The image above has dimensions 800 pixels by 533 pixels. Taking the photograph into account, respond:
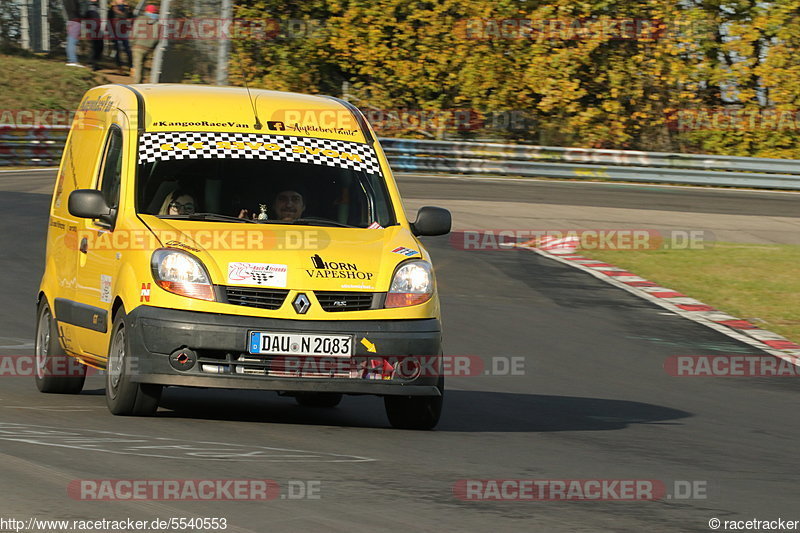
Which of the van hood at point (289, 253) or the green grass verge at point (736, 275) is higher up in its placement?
the van hood at point (289, 253)

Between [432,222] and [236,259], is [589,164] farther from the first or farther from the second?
[236,259]

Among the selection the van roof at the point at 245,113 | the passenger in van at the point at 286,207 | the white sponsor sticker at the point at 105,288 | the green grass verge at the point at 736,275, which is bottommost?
the green grass verge at the point at 736,275

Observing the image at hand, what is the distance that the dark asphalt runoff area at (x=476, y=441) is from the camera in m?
5.43

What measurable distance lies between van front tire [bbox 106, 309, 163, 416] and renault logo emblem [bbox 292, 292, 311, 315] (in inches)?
35.6

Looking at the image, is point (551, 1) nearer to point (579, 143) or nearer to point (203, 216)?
point (579, 143)

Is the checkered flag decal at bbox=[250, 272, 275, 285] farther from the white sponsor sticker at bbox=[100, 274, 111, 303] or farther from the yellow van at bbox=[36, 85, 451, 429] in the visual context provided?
the white sponsor sticker at bbox=[100, 274, 111, 303]

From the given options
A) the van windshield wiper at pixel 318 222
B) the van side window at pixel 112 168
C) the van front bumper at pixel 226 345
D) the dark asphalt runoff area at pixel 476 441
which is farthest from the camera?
the van side window at pixel 112 168

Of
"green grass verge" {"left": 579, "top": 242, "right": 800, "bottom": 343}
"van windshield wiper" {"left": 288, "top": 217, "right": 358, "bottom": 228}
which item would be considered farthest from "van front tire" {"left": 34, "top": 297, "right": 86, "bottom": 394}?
"green grass verge" {"left": 579, "top": 242, "right": 800, "bottom": 343}

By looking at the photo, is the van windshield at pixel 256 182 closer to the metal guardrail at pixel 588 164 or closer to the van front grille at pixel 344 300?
the van front grille at pixel 344 300

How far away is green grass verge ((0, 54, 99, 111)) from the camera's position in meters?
34.7

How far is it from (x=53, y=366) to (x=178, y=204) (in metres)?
1.65

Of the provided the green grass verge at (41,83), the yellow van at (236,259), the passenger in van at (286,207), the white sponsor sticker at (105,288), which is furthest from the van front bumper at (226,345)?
the green grass verge at (41,83)

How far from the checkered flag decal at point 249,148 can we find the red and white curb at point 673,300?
5737mm

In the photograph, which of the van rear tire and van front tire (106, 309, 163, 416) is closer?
van front tire (106, 309, 163, 416)
